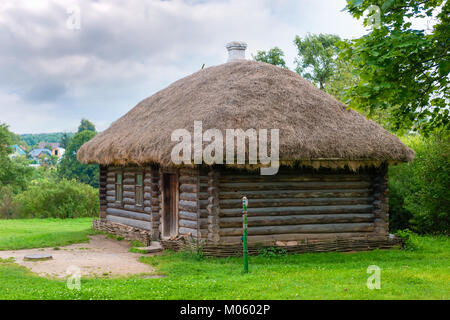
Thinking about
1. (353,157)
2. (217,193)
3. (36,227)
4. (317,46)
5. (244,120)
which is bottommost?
(36,227)

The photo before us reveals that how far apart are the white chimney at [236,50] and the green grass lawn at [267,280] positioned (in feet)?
26.7

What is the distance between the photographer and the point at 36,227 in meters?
21.0

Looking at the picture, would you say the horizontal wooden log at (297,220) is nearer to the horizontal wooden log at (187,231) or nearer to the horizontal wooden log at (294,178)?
the horizontal wooden log at (187,231)

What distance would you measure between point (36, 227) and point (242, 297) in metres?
15.7

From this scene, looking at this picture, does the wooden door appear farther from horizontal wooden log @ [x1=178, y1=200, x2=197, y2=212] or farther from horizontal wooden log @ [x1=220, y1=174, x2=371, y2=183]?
horizontal wooden log @ [x1=220, y1=174, x2=371, y2=183]

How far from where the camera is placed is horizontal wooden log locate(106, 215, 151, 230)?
15.1m

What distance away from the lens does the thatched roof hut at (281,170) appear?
12109mm

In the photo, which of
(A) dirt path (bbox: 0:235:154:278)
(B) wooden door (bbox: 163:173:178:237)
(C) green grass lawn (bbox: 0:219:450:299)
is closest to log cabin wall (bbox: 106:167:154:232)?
(B) wooden door (bbox: 163:173:178:237)

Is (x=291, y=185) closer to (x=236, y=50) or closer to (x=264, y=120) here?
(x=264, y=120)

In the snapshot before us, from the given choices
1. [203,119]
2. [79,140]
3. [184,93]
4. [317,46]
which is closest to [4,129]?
[79,140]

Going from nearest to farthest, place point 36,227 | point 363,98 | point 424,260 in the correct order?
point 363,98
point 424,260
point 36,227

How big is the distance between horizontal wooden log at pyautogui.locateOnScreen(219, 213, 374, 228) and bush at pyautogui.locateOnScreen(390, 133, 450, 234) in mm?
4283

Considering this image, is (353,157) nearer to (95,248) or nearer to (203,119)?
(203,119)

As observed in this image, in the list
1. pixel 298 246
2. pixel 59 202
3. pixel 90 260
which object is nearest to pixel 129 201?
A: pixel 90 260
